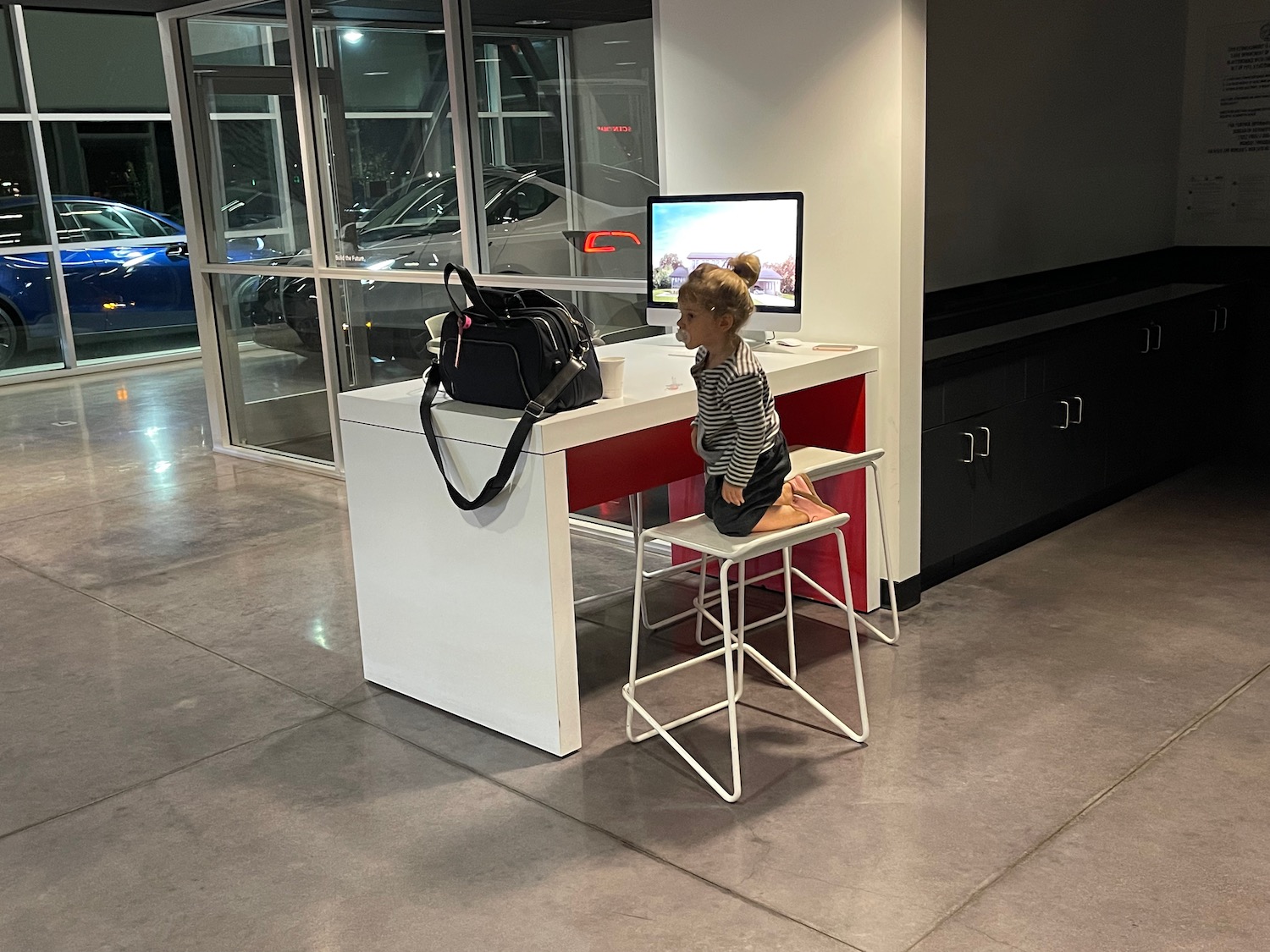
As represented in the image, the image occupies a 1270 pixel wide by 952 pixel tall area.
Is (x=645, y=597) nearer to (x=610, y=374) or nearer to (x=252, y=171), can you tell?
(x=610, y=374)

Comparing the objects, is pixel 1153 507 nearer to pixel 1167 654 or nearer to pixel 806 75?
pixel 1167 654

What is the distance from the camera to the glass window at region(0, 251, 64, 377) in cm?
986

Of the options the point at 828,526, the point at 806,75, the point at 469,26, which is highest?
the point at 469,26

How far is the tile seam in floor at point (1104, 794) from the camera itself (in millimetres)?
2327

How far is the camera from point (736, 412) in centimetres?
282

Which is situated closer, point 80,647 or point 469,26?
point 80,647

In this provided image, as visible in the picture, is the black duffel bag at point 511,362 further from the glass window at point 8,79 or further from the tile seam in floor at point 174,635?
the glass window at point 8,79

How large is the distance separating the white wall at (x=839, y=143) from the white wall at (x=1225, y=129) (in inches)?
113

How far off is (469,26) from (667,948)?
3.78 meters

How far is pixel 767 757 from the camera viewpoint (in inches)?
117

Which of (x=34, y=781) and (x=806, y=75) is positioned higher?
(x=806, y=75)

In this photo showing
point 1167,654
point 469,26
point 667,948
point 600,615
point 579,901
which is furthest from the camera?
point 469,26

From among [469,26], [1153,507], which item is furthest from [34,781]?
[1153,507]

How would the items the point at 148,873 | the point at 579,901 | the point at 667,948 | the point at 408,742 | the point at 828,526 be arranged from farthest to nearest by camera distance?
the point at 408,742
the point at 828,526
the point at 148,873
the point at 579,901
the point at 667,948
